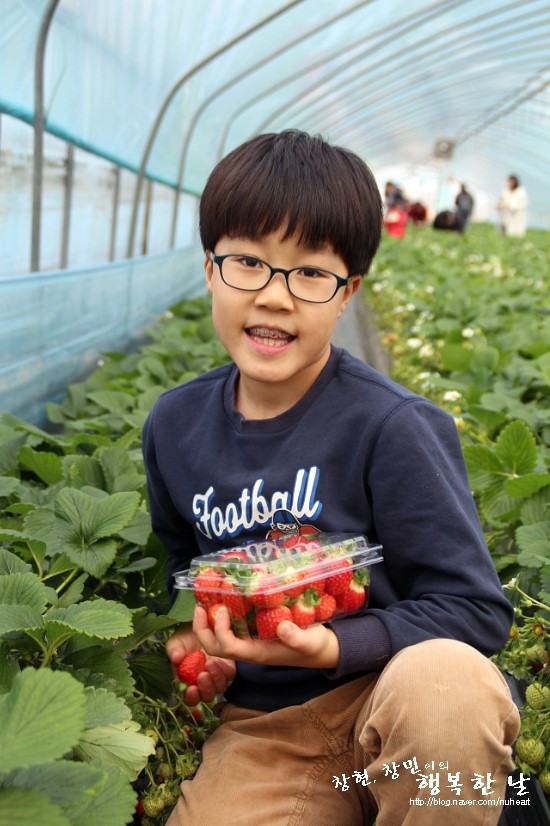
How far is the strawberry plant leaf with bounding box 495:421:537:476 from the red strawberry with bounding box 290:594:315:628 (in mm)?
1222

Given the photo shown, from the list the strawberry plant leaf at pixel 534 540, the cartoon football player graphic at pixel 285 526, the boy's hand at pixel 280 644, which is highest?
the cartoon football player graphic at pixel 285 526

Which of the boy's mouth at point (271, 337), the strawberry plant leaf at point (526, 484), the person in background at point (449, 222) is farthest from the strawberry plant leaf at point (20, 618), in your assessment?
the person in background at point (449, 222)

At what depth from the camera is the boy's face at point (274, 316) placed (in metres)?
1.84

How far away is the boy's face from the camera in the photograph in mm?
1838

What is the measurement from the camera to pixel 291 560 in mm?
1590

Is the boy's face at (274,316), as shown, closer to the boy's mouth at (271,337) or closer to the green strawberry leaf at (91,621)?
the boy's mouth at (271,337)

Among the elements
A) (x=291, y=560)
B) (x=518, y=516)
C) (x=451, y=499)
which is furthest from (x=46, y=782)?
(x=518, y=516)

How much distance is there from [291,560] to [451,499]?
0.33 m

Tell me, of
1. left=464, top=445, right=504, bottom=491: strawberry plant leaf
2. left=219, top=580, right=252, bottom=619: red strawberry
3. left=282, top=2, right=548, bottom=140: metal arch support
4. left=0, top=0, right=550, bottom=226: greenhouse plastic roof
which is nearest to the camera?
left=219, top=580, right=252, bottom=619: red strawberry

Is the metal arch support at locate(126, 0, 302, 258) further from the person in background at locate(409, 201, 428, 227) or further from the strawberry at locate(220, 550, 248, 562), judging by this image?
the person in background at locate(409, 201, 428, 227)

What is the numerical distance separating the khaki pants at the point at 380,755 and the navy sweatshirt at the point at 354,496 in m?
0.07

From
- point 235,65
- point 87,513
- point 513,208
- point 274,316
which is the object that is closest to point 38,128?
point 87,513

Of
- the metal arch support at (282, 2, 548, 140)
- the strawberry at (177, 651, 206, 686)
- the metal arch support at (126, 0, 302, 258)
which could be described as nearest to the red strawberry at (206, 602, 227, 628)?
the strawberry at (177, 651, 206, 686)

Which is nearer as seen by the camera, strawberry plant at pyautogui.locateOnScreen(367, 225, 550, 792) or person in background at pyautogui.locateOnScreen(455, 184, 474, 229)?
strawberry plant at pyautogui.locateOnScreen(367, 225, 550, 792)
